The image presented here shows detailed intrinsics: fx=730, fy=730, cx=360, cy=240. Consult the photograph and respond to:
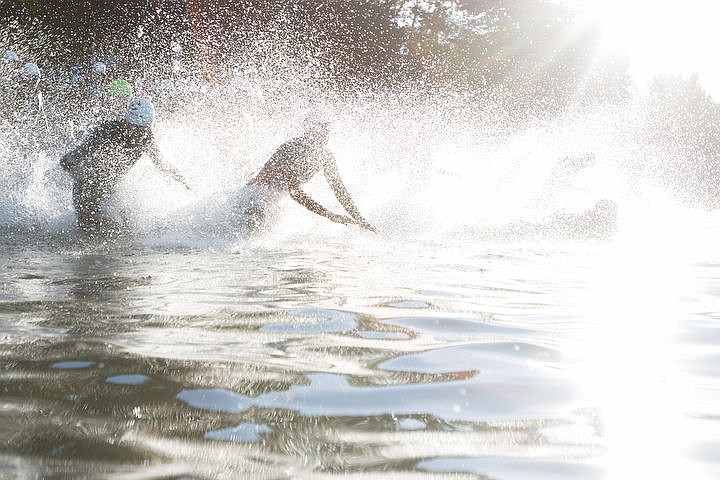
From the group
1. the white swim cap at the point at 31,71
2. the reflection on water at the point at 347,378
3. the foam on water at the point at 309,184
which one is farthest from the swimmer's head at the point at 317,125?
the white swim cap at the point at 31,71

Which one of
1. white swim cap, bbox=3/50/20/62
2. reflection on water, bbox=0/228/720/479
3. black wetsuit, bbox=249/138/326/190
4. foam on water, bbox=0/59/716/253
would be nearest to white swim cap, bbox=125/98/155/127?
foam on water, bbox=0/59/716/253

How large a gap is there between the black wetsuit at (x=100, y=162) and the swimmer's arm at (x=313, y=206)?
5.99 ft

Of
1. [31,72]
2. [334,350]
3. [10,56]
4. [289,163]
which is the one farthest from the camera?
[10,56]

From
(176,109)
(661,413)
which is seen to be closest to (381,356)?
(661,413)

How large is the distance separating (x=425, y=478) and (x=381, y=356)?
45.9 inches

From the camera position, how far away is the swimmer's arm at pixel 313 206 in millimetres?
8570

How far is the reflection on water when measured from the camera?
1616 millimetres

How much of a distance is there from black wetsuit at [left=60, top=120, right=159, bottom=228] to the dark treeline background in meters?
13.5

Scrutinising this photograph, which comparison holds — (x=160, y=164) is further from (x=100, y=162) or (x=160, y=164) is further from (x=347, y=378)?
(x=347, y=378)

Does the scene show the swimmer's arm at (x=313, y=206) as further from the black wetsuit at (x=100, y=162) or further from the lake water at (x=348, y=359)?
the black wetsuit at (x=100, y=162)

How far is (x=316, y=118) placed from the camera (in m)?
8.71

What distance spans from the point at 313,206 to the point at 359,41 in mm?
16682

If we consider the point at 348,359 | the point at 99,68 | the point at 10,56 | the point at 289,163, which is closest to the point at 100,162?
the point at 289,163

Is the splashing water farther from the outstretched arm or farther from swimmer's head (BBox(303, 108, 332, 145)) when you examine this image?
swimmer's head (BBox(303, 108, 332, 145))
